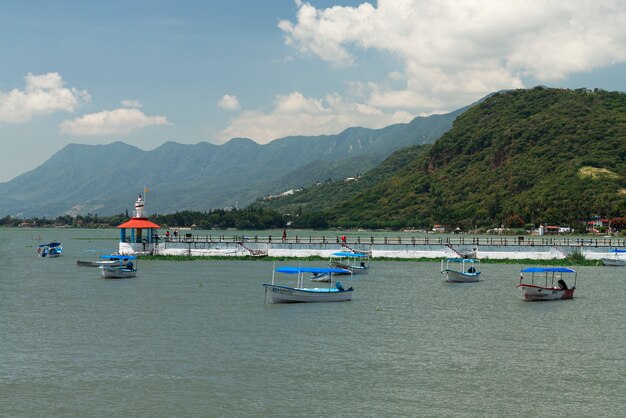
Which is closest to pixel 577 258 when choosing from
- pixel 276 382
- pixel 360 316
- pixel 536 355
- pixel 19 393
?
pixel 360 316

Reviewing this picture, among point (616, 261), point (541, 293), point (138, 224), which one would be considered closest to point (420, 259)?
point (616, 261)

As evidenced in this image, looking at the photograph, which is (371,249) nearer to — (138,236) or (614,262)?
(614,262)

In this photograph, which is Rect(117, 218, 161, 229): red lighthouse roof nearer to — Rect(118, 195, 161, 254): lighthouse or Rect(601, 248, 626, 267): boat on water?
Rect(118, 195, 161, 254): lighthouse

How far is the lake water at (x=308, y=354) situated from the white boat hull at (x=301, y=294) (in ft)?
3.98

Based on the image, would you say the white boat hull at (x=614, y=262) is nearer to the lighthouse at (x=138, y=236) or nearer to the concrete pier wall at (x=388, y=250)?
the concrete pier wall at (x=388, y=250)

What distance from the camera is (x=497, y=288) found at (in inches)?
3199

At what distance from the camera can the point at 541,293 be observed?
70188mm

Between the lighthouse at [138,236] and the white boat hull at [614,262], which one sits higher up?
the lighthouse at [138,236]

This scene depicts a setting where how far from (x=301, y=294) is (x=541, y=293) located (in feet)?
76.7

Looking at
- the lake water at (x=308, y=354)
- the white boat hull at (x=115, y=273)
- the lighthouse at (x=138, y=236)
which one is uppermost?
the lighthouse at (x=138, y=236)

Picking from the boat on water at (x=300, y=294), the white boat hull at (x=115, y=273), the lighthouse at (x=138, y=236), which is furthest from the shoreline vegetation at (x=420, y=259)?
the boat on water at (x=300, y=294)

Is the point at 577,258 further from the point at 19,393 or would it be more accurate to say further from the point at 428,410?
the point at 19,393

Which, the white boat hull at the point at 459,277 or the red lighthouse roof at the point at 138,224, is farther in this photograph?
the red lighthouse roof at the point at 138,224

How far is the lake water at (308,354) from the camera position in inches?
1321
